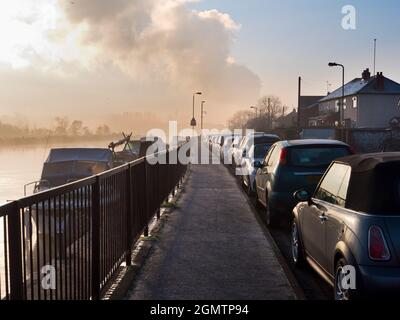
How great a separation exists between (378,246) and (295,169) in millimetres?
5322

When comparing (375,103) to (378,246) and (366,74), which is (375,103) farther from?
(378,246)

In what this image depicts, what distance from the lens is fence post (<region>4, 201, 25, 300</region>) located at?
3023 millimetres

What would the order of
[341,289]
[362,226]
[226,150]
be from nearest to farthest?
1. [362,226]
2. [341,289]
3. [226,150]

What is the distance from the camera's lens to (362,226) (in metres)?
4.35

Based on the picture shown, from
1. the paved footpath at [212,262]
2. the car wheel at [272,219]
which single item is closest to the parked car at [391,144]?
the paved footpath at [212,262]

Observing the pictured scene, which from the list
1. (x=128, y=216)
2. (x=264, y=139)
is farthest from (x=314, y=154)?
(x=264, y=139)

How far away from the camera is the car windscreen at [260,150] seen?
1556cm

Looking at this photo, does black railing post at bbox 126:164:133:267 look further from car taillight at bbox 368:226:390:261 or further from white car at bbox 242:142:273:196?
white car at bbox 242:142:273:196

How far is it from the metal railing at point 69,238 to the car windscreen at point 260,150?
28.4 ft

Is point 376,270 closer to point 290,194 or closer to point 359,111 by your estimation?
point 290,194

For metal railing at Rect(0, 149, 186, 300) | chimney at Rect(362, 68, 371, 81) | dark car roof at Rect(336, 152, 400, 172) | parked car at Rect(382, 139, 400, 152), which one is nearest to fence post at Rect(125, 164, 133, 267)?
metal railing at Rect(0, 149, 186, 300)
